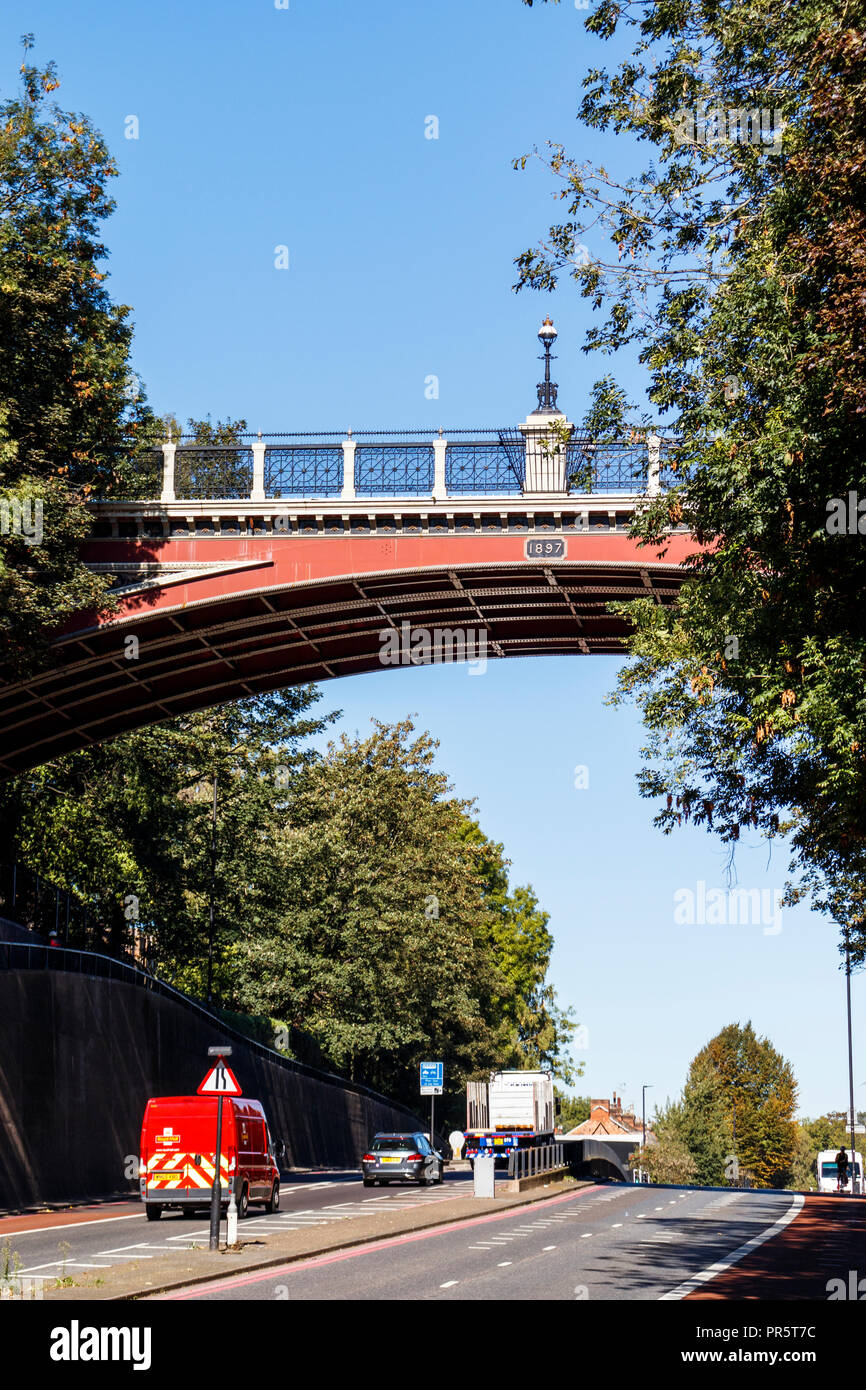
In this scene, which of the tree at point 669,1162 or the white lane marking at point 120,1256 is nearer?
the white lane marking at point 120,1256

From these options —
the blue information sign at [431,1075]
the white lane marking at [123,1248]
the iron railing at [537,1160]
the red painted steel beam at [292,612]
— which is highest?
the red painted steel beam at [292,612]

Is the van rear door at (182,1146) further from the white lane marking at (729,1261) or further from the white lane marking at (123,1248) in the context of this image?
the white lane marking at (729,1261)

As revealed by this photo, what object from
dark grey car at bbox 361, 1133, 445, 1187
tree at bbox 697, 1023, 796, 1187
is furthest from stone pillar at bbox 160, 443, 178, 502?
tree at bbox 697, 1023, 796, 1187

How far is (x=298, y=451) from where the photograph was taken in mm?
→ 38125

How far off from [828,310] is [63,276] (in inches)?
814

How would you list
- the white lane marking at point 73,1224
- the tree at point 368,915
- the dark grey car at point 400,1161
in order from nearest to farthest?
the white lane marking at point 73,1224, the dark grey car at point 400,1161, the tree at point 368,915

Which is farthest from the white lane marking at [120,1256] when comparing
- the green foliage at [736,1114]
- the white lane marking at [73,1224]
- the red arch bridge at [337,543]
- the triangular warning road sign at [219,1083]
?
the green foliage at [736,1114]

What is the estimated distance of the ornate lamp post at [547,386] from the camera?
121ft

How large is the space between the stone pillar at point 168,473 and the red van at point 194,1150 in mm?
15978

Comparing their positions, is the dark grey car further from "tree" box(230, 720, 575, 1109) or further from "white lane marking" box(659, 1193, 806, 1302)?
"tree" box(230, 720, 575, 1109)

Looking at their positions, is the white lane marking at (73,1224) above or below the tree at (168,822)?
below

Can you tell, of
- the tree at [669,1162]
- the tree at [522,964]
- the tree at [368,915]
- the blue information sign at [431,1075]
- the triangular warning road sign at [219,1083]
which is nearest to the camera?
→ the triangular warning road sign at [219,1083]

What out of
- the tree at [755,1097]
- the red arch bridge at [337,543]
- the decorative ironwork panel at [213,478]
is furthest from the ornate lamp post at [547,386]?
the tree at [755,1097]

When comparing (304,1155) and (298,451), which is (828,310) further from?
(304,1155)
